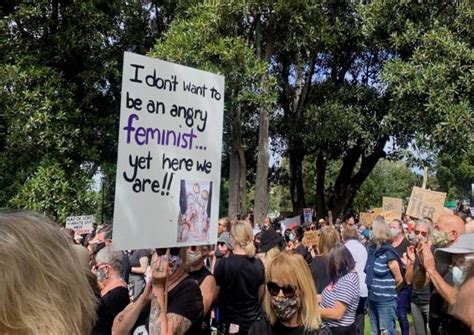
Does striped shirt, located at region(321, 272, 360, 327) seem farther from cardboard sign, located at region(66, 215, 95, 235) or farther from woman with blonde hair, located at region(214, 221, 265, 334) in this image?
cardboard sign, located at region(66, 215, 95, 235)

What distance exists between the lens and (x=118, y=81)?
17438 mm

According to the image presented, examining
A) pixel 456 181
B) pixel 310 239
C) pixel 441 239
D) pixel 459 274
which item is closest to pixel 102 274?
pixel 459 274

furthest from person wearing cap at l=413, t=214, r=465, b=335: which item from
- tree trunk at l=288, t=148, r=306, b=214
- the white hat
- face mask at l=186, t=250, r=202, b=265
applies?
tree trunk at l=288, t=148, r=306, b=214

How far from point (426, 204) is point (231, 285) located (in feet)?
25.2

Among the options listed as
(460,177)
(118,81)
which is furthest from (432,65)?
(460,177)

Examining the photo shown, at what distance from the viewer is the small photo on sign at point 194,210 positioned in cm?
383

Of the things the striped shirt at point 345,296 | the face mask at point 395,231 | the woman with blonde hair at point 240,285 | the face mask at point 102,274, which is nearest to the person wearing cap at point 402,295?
the face mask at point 395,231

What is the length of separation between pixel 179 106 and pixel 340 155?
20.1 meters

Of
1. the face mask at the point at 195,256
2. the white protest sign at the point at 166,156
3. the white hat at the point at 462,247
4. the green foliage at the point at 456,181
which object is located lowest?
the face mask at the point at 195,256

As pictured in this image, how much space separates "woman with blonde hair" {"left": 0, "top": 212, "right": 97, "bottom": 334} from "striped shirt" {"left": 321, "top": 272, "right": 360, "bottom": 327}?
3.88 m

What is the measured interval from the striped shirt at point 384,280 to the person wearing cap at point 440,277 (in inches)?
45.5

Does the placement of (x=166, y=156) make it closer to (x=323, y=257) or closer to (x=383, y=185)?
(x=323, y=257)

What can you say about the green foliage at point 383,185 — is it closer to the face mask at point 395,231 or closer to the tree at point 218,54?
the tree at point 218,54

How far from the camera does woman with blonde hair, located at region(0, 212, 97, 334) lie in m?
1.31
